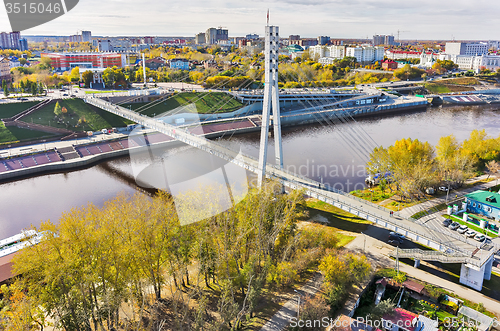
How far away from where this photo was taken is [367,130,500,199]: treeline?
15500mm

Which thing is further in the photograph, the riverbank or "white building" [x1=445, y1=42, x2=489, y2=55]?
"white building" [x1=445, y1=42, x2=489, y2=55]

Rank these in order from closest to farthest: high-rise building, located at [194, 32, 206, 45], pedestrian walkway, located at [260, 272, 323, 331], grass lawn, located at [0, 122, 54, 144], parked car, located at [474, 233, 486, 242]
A: 1. pedestrian walkway, located at [260, 272, 323, 331]
2. parked car, located at [474, 233, 486, 242]
3. grass lawn, located at [0, 122, 54, 144]
4. high-rise building, located at [194, 32, 206, 45]

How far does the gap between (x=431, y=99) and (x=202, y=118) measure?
89.9 ft

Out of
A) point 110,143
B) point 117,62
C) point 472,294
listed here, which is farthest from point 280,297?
point 117,62

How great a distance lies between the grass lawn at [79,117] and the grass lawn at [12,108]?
3.67 ft

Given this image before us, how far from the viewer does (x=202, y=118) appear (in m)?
30.6

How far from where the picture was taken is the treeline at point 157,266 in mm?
7652

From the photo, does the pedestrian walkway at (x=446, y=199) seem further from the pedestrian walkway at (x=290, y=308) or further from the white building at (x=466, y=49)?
the white building at (x=466, y=49)

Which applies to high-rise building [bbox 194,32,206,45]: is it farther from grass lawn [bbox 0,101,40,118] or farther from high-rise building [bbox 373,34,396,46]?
grass lawn [bbox 0,101,40,118]

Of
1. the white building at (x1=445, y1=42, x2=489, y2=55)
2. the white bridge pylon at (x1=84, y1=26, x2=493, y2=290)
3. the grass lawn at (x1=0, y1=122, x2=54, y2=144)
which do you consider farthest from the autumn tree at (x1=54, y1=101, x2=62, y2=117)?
the white building at (x1=445, y1=42, x2=489, y2=55)

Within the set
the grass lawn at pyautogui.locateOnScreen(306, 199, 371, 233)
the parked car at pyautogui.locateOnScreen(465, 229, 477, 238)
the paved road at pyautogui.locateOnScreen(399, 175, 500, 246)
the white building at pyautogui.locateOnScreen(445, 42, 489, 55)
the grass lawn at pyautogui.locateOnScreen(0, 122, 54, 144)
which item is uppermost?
the white building at pyautogui.locateOnScreen(445, 42, 489, 55)

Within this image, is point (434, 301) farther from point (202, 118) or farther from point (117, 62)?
point (117, 62)

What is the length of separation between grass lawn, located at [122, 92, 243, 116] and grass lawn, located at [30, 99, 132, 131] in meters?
2.53

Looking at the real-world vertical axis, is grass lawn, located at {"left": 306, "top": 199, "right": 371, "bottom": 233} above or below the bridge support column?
below
